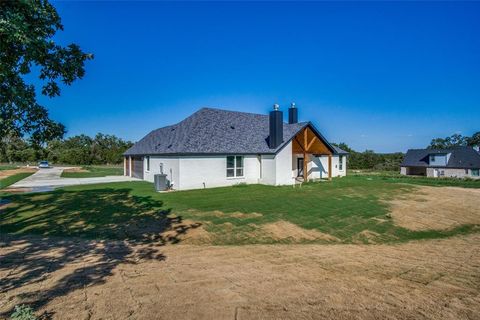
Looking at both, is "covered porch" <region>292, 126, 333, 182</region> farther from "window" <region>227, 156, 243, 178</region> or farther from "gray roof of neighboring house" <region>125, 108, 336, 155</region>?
"window" <region>227, 156, 243, 178</region>

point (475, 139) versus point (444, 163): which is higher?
point (475, 139)

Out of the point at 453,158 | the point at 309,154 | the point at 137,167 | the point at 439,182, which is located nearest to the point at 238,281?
the point at 309,154

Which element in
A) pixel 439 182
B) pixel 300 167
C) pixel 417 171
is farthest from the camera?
pixel 417 171

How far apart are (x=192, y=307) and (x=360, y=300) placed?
117 inches

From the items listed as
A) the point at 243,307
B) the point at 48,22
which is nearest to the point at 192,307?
the point at 243,307

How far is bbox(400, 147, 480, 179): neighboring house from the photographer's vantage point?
41.9m

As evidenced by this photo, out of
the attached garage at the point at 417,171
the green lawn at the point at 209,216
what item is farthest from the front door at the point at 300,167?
the attached garage at the point at 417,171

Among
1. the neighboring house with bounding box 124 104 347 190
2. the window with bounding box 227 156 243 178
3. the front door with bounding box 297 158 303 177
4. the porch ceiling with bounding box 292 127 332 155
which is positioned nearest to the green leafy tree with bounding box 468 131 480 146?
the neighboring house with bounding box 124 104 347 190

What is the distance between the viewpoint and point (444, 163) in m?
45.0

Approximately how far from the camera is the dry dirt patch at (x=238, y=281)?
14.4 ft

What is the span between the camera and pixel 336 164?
1227 inches

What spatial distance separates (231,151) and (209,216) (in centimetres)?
1101

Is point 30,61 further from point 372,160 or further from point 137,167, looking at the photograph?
point 372,160

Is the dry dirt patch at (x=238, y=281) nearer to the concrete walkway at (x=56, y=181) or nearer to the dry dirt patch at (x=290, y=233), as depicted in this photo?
the dry dirt patch at (x=290, y=233)
